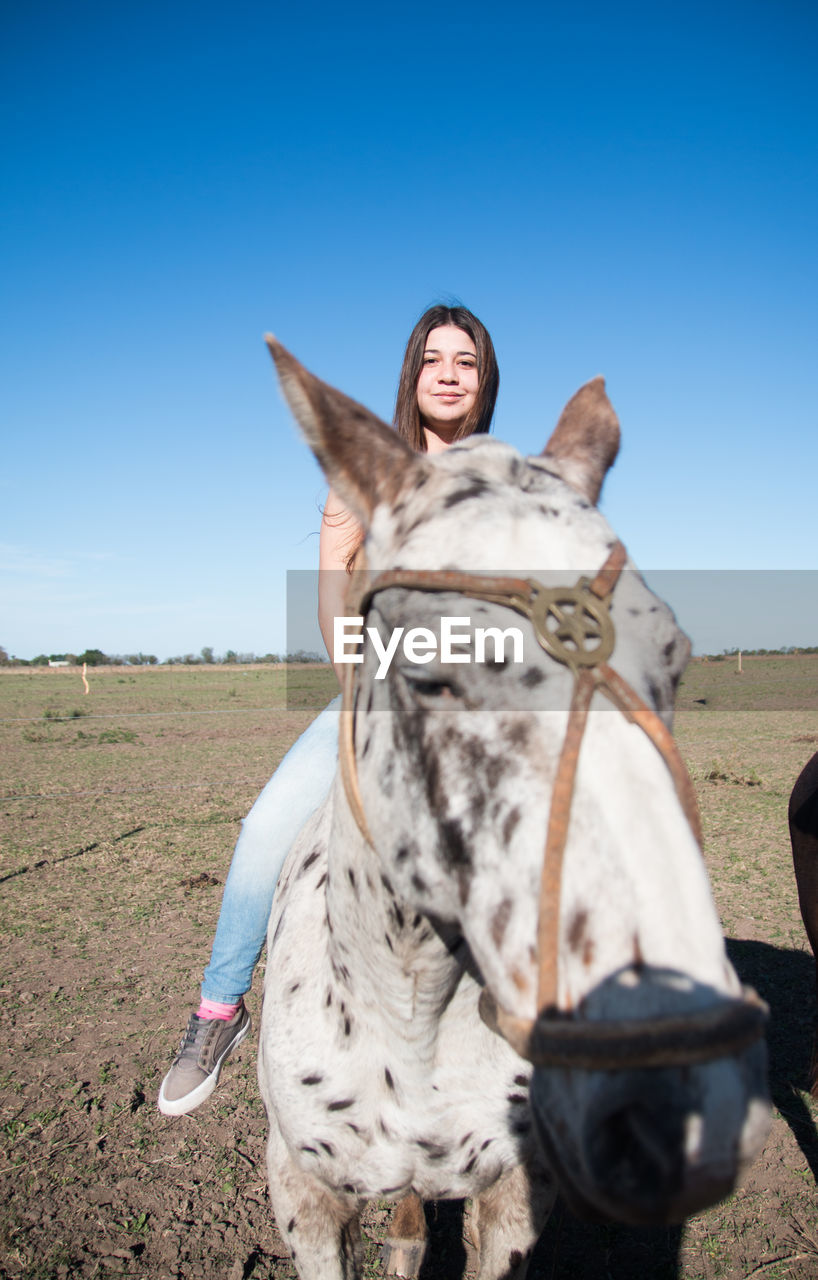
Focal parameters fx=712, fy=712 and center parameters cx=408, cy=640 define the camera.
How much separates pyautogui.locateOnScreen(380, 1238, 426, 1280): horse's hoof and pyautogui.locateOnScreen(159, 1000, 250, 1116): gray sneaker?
0.99 metres

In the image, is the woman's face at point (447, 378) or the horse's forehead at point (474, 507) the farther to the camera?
the woman's face at point (447, 378)

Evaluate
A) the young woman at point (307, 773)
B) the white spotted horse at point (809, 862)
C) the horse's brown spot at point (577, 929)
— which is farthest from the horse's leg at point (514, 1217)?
the white spotted horse at point (809, 862)

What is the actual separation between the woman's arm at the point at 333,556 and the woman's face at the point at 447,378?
796mm

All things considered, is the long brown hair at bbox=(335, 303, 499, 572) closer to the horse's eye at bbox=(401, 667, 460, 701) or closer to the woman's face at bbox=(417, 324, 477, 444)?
the woman's face at bbox=(417, 324, 477, 444)

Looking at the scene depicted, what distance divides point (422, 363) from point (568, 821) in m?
2.66

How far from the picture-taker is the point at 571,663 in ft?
4.21

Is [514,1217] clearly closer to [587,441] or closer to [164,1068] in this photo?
[587,441]

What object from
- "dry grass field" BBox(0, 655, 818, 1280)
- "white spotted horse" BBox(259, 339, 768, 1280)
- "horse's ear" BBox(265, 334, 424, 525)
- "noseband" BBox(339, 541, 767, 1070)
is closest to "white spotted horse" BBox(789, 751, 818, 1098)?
"dry grass field" BBox(0, 655, 818, 1280)

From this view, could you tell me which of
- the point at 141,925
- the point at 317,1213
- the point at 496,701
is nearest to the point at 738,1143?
the point at 496,701

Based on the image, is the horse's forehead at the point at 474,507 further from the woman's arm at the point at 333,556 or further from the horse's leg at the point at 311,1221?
the horse's leg at the point at 311,1221

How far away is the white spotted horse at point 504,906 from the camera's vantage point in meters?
1.04

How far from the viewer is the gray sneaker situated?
3.09 meters

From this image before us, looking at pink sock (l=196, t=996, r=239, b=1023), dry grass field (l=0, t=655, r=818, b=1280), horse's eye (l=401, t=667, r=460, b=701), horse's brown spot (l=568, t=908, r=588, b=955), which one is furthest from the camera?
pink sock (l=196, t=996, r=239, b=1023)

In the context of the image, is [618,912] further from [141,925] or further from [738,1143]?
[141,925]
